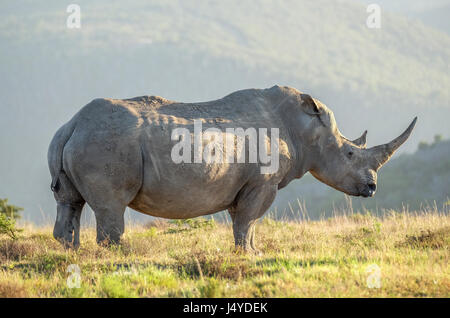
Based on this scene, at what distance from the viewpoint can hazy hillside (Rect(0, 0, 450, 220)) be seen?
5251 inches

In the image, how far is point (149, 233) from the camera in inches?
438

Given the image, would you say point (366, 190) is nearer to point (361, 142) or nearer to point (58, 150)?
point (361, 142)

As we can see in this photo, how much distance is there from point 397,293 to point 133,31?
179299mm

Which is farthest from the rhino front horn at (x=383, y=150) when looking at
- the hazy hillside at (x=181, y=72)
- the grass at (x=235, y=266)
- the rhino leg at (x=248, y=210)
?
the hazy hillside at (x=181, y=72)

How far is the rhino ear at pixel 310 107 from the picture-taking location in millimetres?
9891

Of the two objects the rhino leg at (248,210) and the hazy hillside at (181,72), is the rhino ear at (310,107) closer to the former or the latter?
the rhino leg at (248,210)

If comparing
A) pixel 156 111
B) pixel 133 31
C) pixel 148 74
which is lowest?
pixel 156 111

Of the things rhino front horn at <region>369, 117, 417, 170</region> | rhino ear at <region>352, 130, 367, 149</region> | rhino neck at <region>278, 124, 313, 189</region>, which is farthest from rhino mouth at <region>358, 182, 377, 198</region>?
rhino neck at <region>278, 124, 313, 189</region>

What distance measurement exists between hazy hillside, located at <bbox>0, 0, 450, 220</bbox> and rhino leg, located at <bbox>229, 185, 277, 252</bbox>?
97425mm

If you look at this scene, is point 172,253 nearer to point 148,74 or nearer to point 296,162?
point 296,162

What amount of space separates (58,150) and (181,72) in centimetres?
14508

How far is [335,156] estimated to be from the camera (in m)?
10.1

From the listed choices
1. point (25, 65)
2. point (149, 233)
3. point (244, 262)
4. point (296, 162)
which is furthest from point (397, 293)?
point (25, 65)
